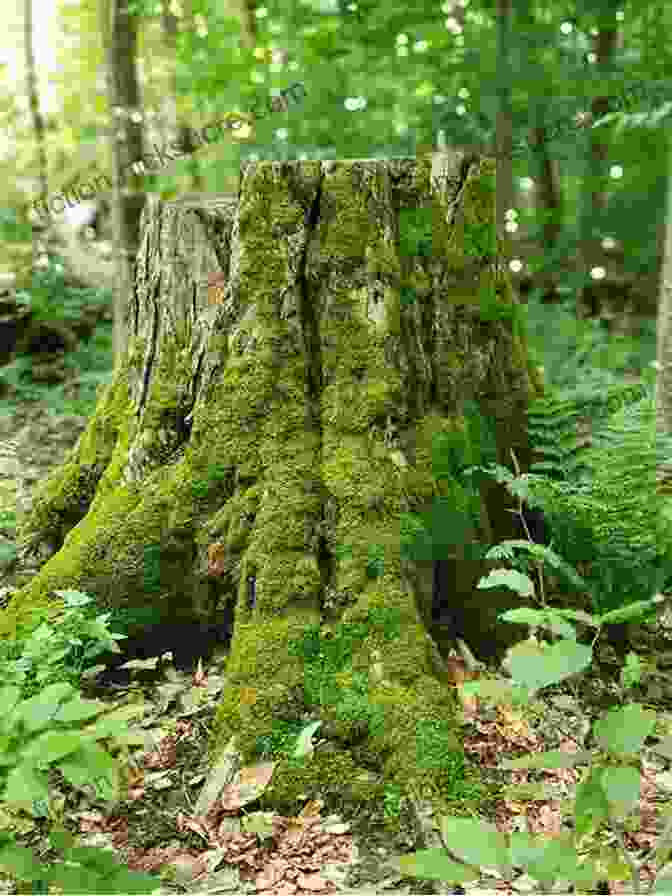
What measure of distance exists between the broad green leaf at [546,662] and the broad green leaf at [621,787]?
0.77 feet

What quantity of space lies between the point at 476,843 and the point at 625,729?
0.43m

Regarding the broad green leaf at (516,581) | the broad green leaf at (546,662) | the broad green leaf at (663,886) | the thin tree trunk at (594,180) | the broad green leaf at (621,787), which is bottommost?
the broad green leaf at (663,886)

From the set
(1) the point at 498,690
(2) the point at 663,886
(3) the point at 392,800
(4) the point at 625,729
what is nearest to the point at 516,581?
(1) the point at 498,690

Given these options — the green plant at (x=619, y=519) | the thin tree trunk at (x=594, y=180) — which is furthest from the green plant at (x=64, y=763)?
the thin tree trunk at (x=594, y=180)

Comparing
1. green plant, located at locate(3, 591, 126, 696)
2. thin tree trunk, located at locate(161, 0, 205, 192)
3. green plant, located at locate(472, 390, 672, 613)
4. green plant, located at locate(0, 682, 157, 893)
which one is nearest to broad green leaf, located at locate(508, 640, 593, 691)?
green plant, located at locate(0, 682, 157, 893)

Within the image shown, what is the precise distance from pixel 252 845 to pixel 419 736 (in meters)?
0.64

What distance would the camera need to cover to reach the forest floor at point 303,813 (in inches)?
108

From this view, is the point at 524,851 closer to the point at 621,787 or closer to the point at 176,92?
the point at 621,787

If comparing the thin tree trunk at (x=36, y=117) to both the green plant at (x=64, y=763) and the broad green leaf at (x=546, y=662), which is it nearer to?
the green plant at (x=64, y=763)

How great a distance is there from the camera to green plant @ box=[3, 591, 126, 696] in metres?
3.12

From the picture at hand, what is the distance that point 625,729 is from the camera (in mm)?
2117

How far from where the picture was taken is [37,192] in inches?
549

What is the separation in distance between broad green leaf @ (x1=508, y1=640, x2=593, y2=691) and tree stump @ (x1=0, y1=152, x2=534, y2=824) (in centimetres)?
112

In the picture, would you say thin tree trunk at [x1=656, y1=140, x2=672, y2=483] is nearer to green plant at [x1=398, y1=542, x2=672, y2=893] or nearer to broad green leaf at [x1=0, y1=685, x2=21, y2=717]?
green plant at [x1=398, y1=542, x2=672, y2=893]
